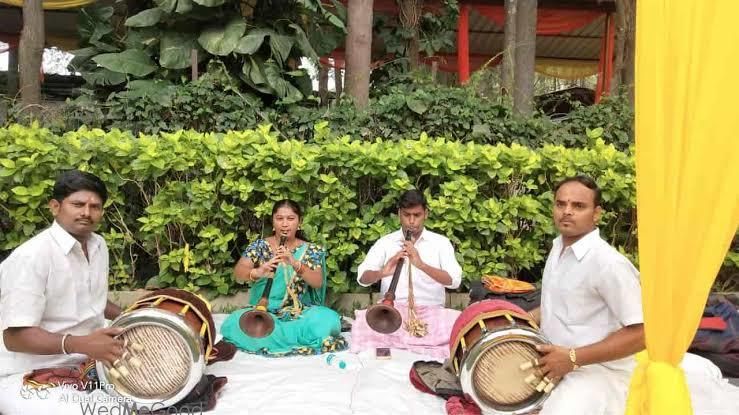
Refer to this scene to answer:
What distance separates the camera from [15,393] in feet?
9.82

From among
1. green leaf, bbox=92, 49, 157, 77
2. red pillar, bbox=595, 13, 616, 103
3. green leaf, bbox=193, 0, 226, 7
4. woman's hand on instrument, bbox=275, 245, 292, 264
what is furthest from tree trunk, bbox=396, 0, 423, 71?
woman's hand on instrument, bbox=275, 245, 292, 264

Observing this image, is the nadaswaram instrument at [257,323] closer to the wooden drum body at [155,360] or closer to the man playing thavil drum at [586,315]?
the wooden drum body at [155,360]

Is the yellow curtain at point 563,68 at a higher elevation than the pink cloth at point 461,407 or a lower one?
higher

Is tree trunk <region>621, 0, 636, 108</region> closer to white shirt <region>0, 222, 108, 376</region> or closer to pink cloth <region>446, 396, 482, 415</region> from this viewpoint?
pink cloth <region>446, 396, 482, 415</region>

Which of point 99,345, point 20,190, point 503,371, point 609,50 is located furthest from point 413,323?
point 609,50

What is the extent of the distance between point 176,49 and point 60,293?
515cm

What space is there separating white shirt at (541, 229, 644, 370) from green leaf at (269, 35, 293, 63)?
541 centimetres

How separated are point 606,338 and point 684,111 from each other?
1257mm

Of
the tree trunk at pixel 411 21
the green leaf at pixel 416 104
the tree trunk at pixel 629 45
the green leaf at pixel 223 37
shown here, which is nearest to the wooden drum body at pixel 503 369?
the green leaf at pixel 416 104

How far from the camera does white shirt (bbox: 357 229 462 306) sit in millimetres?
4609

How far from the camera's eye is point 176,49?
7547 millimetres

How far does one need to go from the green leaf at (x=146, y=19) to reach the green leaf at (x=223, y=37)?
702 mm

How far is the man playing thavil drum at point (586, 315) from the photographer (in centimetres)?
275

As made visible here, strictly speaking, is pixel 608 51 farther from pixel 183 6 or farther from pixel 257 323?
pixel 257 323
